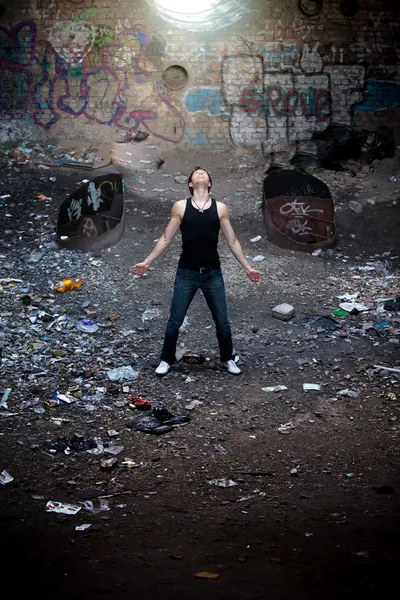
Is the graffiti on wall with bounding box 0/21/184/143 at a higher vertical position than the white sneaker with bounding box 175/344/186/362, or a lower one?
higher

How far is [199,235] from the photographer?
4758 mm

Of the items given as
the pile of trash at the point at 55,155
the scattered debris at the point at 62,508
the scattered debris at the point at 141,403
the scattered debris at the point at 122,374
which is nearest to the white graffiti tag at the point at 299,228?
the scattered debris at the point at 122,374

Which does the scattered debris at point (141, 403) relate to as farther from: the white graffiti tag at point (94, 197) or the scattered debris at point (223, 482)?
the white graffiti tag at point (94, 197)

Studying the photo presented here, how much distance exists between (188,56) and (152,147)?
5.76ft

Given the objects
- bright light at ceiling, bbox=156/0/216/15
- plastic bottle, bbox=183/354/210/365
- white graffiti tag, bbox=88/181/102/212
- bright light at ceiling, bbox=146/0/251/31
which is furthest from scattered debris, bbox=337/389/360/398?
bright light at ceiling, bbox=156/0/216/15

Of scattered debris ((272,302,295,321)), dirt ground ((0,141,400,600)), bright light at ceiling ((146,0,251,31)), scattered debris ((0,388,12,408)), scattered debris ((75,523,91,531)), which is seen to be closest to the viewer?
dirt ground ((0,141,400,600))

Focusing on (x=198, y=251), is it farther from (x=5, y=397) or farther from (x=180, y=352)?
(x=5, y=397)

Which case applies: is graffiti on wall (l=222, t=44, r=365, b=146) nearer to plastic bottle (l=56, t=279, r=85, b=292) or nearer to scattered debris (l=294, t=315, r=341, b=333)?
plastic bottle (l=56, t=279, r=85, b=292)

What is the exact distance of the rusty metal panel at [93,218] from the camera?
7.73m

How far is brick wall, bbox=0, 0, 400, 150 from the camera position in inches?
436

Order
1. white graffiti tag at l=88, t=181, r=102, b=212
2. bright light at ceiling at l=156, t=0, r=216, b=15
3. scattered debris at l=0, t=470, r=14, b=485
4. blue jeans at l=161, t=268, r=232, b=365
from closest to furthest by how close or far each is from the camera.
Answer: scattered debris at l=0, t=470, r=14, b=485 < blue jeans at l=161, t=268, r=232, b=365 < white graffiti tag at l=88, t=181, r=102, b=212 < bright light at ceiling at l=156, t=0, r=216, b=15

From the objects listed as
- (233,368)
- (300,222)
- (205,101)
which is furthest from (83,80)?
(233,368)

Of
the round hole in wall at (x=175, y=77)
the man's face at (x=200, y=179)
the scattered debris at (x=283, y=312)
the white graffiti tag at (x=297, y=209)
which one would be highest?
the round hole in wall at (x=175, y=77)

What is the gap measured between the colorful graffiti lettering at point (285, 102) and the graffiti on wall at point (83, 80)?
4.44 feet
